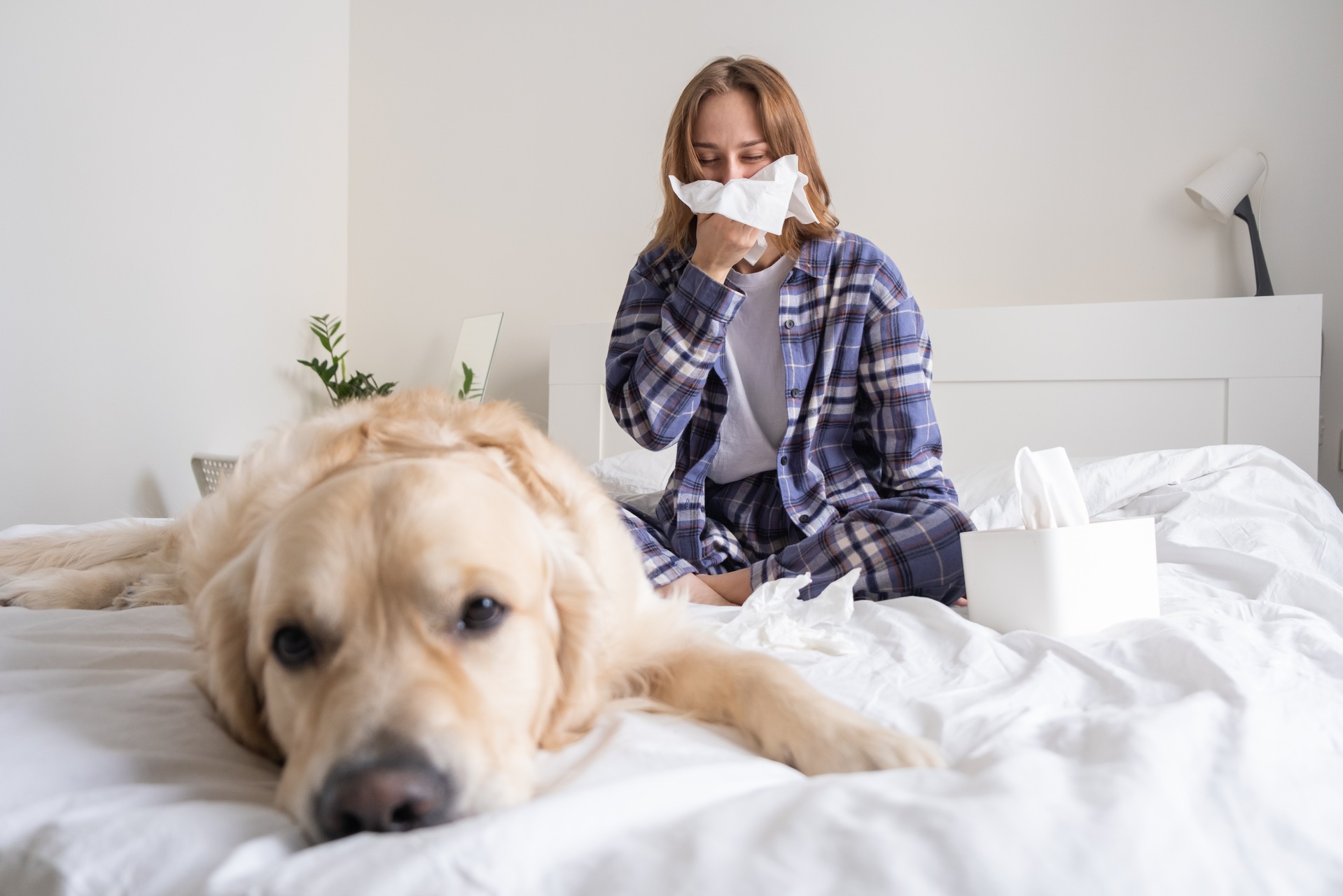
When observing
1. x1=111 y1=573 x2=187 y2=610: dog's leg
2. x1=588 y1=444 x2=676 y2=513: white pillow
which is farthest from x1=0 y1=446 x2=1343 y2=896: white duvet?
x1=588 y1=444 x2=676 y2=513: white pillow

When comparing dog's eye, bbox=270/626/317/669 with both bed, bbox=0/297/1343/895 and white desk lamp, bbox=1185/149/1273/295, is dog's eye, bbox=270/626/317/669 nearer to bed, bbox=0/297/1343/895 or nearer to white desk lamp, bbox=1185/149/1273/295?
bed, bbox=0/297/1343/895

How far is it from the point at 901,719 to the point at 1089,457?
1.79 m

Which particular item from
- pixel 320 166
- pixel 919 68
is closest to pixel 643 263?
pixel 919 68

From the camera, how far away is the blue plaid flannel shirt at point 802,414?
1636 millimetres

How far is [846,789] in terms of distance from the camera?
568 millimetres

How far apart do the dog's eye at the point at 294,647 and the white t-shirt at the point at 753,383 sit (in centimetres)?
114

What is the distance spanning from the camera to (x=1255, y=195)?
2.63 meters

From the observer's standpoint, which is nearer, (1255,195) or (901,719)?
(901,719)

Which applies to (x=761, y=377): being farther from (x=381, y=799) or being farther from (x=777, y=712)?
(x=381, y=799)

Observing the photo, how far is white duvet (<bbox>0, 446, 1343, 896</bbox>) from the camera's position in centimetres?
47

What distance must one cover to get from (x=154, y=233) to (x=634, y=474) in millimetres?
2039

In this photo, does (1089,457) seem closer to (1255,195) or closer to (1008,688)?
(1255,195)

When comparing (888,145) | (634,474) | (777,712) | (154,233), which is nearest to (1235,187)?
(888,145)

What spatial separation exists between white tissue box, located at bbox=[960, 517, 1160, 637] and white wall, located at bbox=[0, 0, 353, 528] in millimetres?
2856
